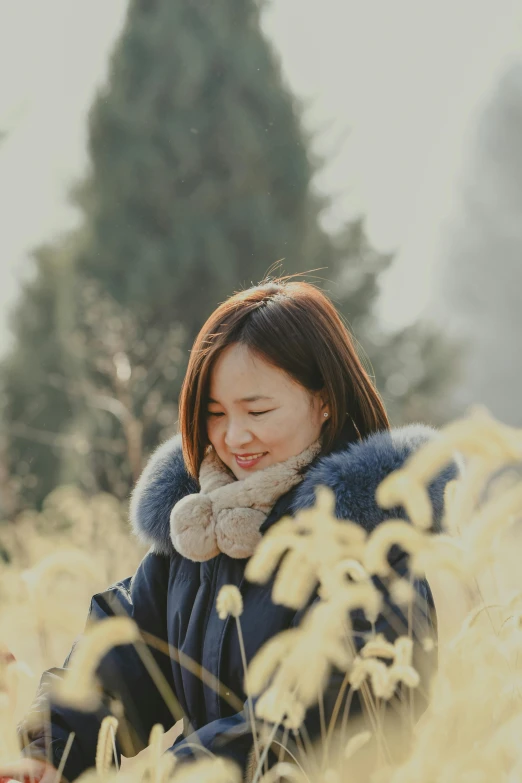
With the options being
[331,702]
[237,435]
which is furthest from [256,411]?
[331,702]

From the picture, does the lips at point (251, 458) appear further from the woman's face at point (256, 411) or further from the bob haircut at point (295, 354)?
the bob haircut at point (295, 354)

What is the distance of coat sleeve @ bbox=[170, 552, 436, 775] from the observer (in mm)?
1516

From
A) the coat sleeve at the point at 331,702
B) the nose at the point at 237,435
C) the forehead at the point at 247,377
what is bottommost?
the coat sleeve at the point at 331,702

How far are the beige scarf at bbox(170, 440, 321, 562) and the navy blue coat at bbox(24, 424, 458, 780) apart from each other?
0.10 ft

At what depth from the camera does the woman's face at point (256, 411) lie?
1803 millimetres

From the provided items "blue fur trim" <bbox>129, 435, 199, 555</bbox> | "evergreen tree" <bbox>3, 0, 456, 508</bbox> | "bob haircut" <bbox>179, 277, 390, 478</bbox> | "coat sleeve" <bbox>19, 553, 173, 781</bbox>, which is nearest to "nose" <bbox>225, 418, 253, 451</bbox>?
"bob haircut" <bbox>179, 277, 390, 478</bbox>

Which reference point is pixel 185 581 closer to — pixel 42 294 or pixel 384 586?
pixel 384 586

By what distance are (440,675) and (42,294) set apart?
28.8ft

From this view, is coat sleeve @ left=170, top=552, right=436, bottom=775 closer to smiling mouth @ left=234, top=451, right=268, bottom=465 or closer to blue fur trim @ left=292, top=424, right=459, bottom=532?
blue fur trim @ left=292, top=424, right=459, bottom=532

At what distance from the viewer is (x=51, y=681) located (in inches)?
74.0

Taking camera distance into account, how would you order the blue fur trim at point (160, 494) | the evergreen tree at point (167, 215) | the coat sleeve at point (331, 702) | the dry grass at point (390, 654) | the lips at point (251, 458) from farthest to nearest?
the evergreen tree at point (167, 215)
the blue fur trim at point (160, 494)
the lips at point (251, 458)
the coat sleeve at point (331, 702)
the dry grass at point (390, 654)

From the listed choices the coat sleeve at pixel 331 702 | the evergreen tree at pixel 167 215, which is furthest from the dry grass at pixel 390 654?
the evergreen tree at pixel 167 215

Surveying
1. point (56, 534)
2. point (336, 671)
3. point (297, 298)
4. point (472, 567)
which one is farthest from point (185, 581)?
point (56, 534)

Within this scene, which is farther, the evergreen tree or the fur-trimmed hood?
the evergreen tree
